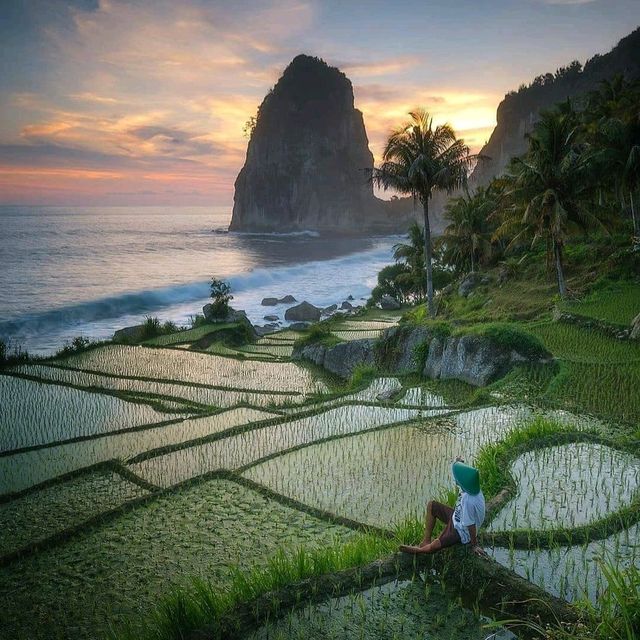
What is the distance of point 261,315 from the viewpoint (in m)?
42.7

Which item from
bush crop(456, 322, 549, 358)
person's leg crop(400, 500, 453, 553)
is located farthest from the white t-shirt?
bush crop(456, 322, 549, 358)

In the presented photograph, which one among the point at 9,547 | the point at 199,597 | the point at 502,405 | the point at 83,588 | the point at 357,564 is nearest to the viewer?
the point at 199,597

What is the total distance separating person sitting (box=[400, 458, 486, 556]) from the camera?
15.5ft

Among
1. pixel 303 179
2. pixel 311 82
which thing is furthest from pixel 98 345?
pixel 311 82

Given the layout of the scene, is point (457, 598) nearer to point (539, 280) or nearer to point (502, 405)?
point (502, 405)

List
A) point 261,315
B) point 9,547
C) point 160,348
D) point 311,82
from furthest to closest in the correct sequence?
point 311,82
point 261,315
point 160,348
point 9,547

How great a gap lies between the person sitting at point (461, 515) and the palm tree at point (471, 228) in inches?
972

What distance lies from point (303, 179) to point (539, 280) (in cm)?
11619

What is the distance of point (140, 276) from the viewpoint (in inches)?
2315

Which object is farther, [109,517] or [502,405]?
[502,405]

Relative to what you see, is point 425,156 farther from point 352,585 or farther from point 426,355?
point 352,585

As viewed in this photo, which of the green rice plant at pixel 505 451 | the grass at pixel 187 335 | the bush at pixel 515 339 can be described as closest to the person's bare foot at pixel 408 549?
the green rice plant at pixel 505 451

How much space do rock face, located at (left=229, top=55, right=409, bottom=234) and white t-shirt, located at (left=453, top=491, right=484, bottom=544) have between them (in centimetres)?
12661

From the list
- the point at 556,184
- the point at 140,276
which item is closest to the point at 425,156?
the point at 556,184
